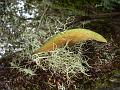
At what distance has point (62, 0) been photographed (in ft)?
3.77

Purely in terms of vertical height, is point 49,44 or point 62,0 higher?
point 62,0

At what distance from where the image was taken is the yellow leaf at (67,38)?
982 millimetres

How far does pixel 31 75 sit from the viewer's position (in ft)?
3.30

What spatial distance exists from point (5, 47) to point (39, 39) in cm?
13

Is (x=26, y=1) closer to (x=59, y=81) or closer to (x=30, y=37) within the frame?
(x=30, y=37)

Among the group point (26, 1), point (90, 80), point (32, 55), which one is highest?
point (26, 1)

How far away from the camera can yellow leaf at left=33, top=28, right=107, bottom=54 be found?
0.98 m

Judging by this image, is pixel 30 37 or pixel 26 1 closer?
pixel 30 37

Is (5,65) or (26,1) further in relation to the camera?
(26,1)

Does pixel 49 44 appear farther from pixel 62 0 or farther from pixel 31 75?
pixel 62 0

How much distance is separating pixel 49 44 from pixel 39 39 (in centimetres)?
7

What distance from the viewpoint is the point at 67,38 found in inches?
38.9

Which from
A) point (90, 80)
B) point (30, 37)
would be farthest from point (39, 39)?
point (90, 80)

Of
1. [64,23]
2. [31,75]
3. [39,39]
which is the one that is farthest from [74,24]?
[31,75]
